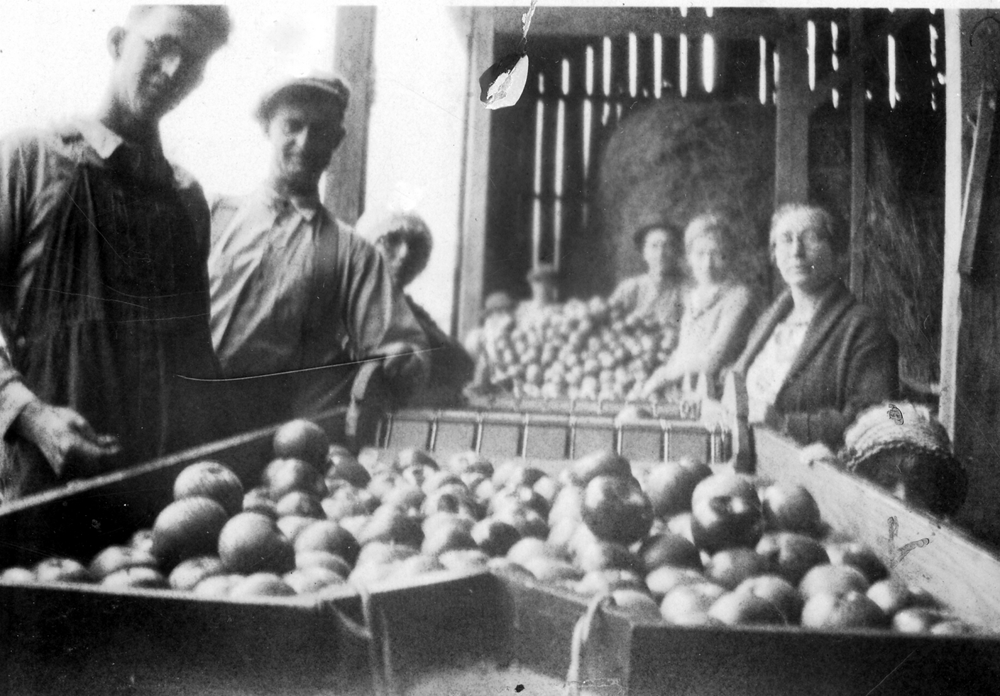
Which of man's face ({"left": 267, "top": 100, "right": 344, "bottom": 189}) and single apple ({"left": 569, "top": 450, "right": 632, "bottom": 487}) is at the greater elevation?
man's face ({"left": 267, "top": 100, "right": 344, "bottom": 189})

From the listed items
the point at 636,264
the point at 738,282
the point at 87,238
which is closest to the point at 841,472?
the point at 738,282

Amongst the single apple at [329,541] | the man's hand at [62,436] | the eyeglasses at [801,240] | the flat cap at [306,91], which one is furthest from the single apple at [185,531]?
the eyeglasses at [801,240]

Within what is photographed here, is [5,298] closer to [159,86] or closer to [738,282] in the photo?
[159,86]

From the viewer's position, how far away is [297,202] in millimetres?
2857

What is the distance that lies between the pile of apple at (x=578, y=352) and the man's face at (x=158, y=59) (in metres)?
1.29

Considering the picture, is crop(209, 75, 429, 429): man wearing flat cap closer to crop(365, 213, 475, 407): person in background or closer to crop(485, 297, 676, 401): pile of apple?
crop(365, 213, 475, 407): person in background

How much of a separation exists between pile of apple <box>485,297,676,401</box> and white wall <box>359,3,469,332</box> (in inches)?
9.1

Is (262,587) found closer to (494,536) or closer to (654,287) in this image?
(494,536)

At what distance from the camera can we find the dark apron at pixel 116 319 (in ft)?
8.82

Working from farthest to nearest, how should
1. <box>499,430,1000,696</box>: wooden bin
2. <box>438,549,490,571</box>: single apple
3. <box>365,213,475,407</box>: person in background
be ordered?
<box>365,213,475,407</box>: person in background, <box>438,549,490,571</box>: single apple, <box>499,430,1000,696</box>: wooden bin

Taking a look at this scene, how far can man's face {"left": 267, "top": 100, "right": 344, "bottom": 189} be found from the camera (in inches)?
111

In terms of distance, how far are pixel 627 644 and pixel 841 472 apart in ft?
2.96

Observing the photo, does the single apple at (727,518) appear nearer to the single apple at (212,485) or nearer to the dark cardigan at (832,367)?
the dark cardigan at (832,367)

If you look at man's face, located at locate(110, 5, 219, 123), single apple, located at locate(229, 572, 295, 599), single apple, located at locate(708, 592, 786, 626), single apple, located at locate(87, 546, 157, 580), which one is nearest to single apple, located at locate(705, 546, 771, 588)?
single apple, located at locate(708, 592, 786, 626)
